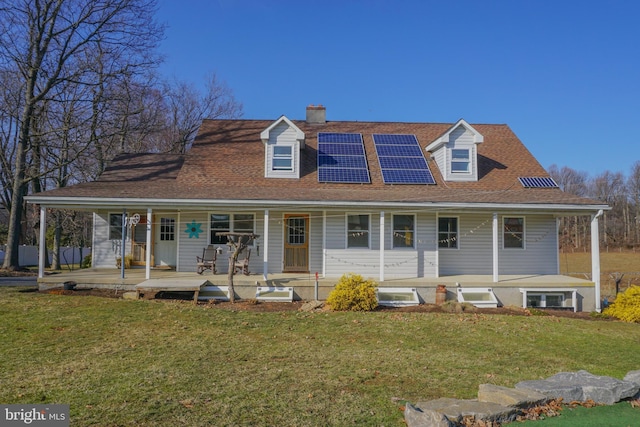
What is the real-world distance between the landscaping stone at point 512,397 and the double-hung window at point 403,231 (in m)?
9.77

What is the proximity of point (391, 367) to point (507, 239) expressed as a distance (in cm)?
1075

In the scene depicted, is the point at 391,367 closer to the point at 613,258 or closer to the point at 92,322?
the point at 92,322

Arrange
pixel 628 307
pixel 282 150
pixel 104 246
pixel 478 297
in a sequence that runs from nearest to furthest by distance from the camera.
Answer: pixel 628 307
pixel 478 297
pixel 282 150
pixel 104 246

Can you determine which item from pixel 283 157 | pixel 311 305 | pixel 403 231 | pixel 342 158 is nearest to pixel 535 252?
pixel 403 231

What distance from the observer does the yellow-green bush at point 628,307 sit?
1246 centimetres

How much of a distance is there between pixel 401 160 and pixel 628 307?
864 centimetres

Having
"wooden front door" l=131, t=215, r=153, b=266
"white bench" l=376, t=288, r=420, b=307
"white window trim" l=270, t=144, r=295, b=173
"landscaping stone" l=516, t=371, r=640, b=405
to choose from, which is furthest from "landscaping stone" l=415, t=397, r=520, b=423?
"wooden front door" l=131, t=215, r=153, b=266

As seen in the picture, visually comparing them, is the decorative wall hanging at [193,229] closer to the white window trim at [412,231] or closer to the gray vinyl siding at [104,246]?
the gray vinyl siding at [104,246]

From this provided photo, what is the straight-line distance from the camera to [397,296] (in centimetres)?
1345

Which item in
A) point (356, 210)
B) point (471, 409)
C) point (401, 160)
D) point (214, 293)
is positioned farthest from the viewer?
point (401, 160)

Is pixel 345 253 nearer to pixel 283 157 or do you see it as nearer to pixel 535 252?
pixel 283 157

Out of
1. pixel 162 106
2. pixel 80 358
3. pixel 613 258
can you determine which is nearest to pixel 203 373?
pixel 80 358

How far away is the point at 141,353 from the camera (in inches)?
296

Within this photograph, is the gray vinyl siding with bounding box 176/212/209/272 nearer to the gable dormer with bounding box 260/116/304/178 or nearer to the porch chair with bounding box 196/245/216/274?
the porch chair with bounding box 196/245/216/274
